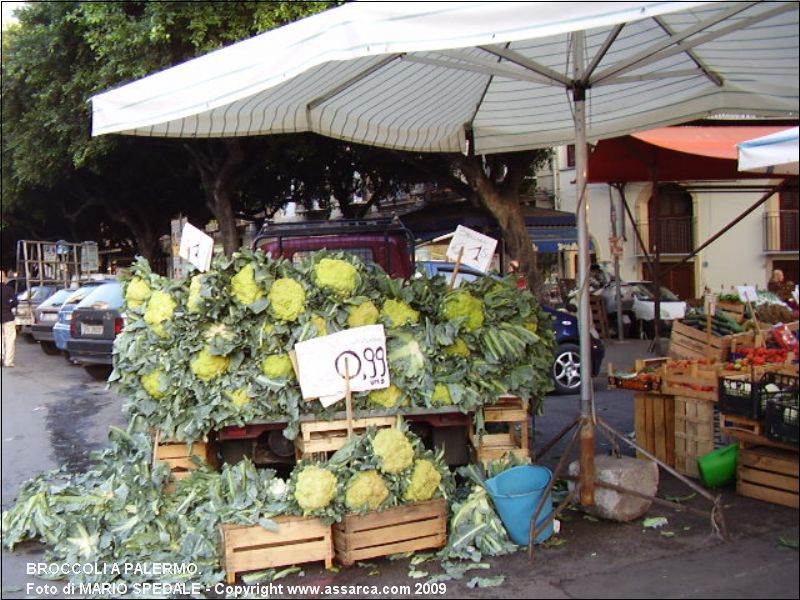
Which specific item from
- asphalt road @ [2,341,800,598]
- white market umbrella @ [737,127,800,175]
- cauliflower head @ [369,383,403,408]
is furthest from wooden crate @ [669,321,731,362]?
cauliflower head @ [369,383,403,408]

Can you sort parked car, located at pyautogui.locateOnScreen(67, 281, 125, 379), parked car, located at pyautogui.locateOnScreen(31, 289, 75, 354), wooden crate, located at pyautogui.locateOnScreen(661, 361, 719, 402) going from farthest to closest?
1. parked car, located at pyautogui.locateOnScreen(31, 289, 75, 354)
2. parked car, located at pyautogui.locateOnScreen(67, 281, 125, 379)
3. wooden crate, located at pyautogui.locateOnScreen(661, 361, 719, 402)

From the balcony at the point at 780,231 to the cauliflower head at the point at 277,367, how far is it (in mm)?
25198

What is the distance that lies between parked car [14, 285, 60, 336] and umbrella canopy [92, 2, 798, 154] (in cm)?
1774

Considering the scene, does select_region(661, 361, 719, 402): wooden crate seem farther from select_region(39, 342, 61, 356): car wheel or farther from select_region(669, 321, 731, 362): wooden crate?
select_region(39, 342, 61, 356): car wheel

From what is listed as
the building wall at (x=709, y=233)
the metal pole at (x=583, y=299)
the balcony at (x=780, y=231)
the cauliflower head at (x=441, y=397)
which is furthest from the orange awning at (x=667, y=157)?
the balcony at (x=780, y=231)

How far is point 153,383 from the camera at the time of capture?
5.22 metres

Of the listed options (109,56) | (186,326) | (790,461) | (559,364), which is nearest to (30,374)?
(109,56)

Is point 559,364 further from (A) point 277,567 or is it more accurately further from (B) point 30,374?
(B) point 30,374

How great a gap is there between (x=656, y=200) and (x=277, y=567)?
27.3ft

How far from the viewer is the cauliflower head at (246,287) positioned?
16.7 ft

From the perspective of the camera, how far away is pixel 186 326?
16.9 feet

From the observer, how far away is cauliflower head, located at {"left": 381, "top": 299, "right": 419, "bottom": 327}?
17.3 ft

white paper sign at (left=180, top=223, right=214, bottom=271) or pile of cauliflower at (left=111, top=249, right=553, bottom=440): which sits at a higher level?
white paper sign at (left=180, top=223, right=214, bottom=271)

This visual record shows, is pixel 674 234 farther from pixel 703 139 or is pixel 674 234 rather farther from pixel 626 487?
pixel 626 487
